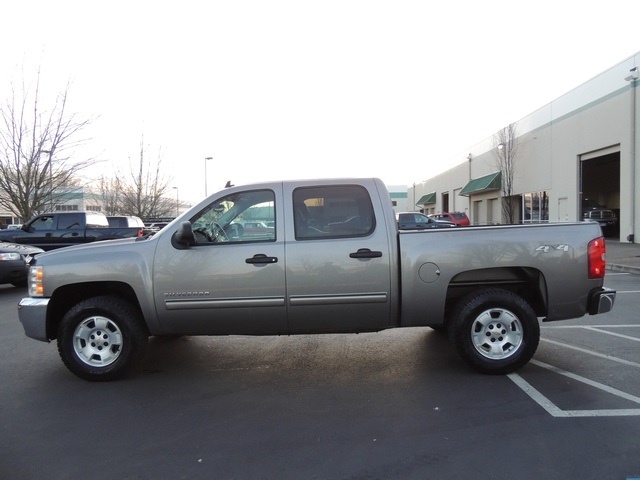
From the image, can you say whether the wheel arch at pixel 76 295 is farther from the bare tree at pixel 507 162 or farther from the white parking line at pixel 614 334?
the bare tree at pixel 507 162

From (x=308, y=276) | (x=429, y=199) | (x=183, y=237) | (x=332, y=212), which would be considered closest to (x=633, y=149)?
(x=332, y=212)

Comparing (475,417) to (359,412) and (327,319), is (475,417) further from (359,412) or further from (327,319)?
(327,319)

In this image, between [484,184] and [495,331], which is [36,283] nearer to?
[495,331]

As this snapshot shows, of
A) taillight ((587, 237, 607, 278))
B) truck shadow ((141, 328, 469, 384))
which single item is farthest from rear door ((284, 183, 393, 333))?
taillight ((587, 237, 607, 278))

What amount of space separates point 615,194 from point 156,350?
37612 millimetres

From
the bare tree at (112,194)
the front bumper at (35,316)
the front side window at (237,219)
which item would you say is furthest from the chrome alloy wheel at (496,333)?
the bare tree at (112,194)

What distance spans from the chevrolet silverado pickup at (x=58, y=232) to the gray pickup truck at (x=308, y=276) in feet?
35.6

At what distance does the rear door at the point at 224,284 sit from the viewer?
4.43 metres

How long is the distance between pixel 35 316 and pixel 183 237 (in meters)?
1.70

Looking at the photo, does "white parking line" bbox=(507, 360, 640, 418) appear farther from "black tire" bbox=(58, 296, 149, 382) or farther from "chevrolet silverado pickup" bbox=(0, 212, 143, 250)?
A: "chevrolet silverado pickup" bbox=(0, 212, 143, 250)

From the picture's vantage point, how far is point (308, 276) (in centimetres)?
442

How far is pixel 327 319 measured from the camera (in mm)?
4512

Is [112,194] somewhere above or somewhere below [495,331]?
above

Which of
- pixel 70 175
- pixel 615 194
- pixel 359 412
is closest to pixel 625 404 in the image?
pixel 359 412
